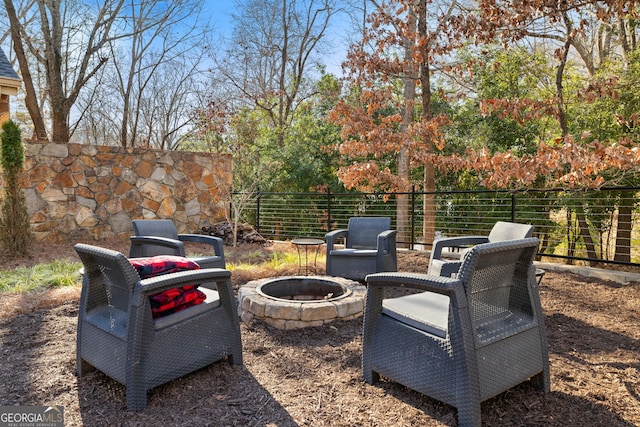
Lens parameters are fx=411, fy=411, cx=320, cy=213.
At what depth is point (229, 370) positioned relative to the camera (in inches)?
92.7

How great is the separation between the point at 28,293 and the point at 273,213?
6116 millimetres

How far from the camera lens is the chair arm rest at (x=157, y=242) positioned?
3572 mm

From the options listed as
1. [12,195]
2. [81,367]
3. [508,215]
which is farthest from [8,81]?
[508,215]

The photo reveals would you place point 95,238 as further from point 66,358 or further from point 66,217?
point 66,358

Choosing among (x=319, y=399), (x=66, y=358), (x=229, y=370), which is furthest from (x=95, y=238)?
(x=319, y=399)

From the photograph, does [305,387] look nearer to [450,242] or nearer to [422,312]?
[422,312]

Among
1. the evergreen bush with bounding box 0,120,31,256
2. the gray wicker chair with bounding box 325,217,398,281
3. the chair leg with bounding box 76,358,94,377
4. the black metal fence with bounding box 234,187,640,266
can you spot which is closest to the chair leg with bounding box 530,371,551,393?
the gray wicker chair with bounding box 325,217,398,281

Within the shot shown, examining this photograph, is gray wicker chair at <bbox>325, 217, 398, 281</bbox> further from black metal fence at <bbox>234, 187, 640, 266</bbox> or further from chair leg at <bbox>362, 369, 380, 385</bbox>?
chair leg at <bbox>362, 369, 380, 385</bbox>

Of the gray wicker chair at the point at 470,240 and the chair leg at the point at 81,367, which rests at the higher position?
the gray wicker chair at the point at 470,240

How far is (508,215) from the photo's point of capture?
25.3 feet

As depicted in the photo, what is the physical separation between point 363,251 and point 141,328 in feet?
9.25

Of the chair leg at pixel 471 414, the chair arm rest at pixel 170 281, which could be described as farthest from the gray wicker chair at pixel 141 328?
the chair leg at pixel 471 414

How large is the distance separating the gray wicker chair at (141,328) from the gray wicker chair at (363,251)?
221 cm

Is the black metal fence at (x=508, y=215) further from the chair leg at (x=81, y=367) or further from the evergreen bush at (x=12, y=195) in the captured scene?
the chair leg at (x=81, y=367)
